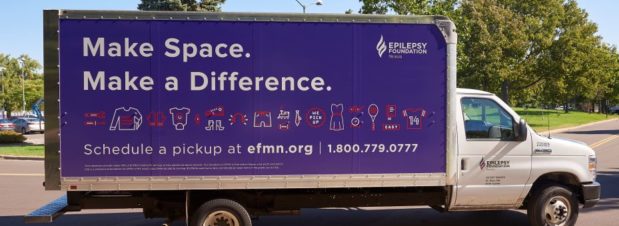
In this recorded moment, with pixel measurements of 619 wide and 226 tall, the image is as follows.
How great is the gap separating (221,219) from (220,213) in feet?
0.28

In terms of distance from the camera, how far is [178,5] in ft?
81.8

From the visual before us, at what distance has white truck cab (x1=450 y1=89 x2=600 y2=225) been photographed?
6641 mm

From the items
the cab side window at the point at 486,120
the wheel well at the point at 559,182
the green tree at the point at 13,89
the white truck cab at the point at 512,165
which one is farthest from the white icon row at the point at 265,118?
the green tree at the point at 13,89

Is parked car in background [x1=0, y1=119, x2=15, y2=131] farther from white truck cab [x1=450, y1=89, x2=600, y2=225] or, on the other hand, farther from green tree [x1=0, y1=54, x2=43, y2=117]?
green tree [x1=0, y1=54, x2=43, y2=117]

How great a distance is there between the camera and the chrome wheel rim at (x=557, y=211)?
22.7 ft

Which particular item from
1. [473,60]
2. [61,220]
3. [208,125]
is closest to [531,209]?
[208,125]

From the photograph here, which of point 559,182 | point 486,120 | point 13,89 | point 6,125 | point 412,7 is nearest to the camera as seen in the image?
point 486,120

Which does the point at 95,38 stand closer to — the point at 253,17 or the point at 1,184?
the point at 253,17

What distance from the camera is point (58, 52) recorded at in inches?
228

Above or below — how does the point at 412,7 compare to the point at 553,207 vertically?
above

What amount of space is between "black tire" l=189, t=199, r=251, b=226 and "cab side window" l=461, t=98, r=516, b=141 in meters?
2.90

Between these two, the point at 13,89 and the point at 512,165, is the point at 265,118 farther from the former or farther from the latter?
the point at 13,89

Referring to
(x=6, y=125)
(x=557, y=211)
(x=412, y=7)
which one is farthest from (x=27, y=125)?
(x=557, y=211)

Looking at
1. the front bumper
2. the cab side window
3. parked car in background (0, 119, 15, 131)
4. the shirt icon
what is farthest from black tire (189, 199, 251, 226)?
parked car in background (0, 119, 15, 131)
